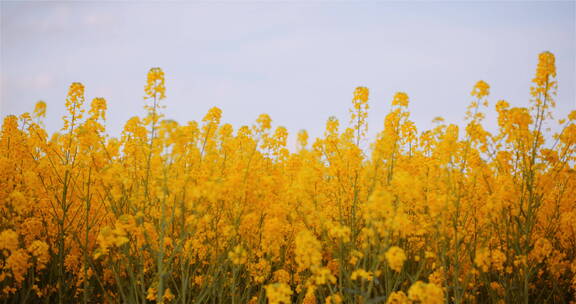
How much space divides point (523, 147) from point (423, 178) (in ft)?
3.83

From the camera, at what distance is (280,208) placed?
4.98m

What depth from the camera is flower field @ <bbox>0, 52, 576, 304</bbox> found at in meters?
4.37

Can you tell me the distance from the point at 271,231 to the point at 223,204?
65 cm

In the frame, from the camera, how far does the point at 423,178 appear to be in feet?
17.8

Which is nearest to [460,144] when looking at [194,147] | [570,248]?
[194,147]

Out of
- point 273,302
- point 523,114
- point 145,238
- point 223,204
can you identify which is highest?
point 523,114

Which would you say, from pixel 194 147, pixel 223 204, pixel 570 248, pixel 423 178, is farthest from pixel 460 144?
pixel 570 248

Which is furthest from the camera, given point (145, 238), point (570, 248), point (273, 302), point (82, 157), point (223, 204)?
point (570, 248)

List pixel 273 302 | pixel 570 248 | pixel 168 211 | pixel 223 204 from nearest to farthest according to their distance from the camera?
pixel 273 302 → pixel 223 204 → pixel 168 211 → pixel 570 248

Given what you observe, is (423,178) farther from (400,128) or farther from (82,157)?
(82,157)

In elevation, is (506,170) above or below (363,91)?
below

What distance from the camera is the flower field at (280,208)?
4.37m

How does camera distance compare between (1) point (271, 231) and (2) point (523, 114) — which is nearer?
(1) point (271, 231)

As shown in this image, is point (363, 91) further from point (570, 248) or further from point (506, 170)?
point (570, 248)
